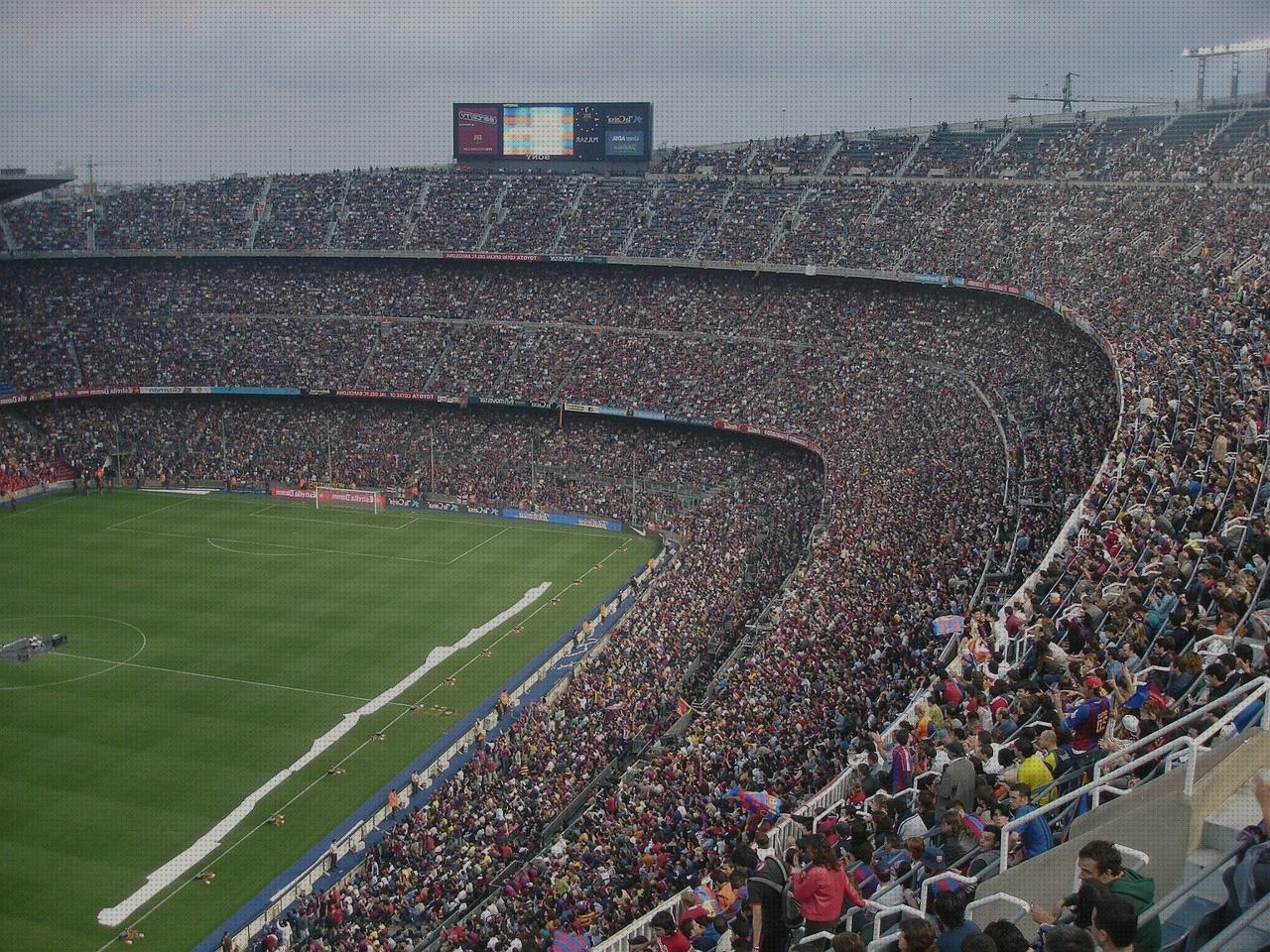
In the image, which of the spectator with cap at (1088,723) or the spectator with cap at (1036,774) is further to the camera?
the spectator with cap at (1088,723)

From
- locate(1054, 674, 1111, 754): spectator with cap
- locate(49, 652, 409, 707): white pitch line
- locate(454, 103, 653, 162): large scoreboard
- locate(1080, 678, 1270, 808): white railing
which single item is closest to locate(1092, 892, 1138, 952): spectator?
locate(1080, 678, 1270, 808): white railing

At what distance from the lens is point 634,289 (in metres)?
60.7

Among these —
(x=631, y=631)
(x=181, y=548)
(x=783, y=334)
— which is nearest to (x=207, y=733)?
(x=631, y=631)

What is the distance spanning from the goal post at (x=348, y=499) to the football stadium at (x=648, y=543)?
0.23m

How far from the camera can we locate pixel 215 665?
34.9 metres

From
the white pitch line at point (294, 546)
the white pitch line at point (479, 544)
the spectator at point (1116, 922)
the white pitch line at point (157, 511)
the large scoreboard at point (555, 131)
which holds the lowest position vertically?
the white pitch line at point (479, 544)

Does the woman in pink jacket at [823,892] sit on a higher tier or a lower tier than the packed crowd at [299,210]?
lower

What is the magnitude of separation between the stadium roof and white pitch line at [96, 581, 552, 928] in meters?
35.7

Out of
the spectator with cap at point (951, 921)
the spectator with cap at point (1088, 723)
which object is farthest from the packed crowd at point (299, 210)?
the spectator with cap at point (951, 921)

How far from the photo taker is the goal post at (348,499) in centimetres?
5366

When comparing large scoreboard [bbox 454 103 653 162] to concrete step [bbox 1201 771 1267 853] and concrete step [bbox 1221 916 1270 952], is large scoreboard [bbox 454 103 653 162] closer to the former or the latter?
concrete step [bbox 1201 771 1267 853]

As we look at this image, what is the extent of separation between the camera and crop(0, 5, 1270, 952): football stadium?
1066 cm

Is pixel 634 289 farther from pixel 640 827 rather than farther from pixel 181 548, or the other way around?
Answer: pixel 640 827

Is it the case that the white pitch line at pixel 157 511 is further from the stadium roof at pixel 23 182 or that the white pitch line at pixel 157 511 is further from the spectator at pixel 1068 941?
the spectator at pixel 1068 941
